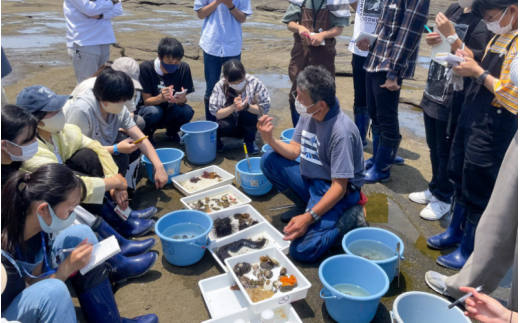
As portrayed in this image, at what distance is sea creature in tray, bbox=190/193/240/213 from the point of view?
357 centimetres

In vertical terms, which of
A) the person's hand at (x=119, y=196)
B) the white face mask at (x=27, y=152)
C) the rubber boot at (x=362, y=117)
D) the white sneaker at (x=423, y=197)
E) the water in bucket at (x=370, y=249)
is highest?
the white face mask at (x=27, y=152)

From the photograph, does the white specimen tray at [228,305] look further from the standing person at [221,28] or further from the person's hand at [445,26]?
the standing person at [221,28]

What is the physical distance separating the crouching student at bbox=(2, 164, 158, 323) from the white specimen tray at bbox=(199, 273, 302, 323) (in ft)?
1.85

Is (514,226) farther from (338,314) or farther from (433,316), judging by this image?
(338,314)

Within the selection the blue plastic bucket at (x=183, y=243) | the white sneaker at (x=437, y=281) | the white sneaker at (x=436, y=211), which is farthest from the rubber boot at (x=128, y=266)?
the white sneaker at (x=436, y=211)

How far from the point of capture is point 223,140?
16.4 ft

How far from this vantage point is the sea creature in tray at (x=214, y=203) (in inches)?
141

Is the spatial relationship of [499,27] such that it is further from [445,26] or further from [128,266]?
[128,266]

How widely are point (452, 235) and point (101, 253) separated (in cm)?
262

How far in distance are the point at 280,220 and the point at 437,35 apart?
2.00 metres

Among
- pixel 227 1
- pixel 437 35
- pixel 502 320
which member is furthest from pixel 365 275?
pixel 227 1

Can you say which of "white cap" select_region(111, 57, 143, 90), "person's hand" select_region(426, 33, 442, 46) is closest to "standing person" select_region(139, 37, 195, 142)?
"white cap" select_region(111, 57, 143, 90)

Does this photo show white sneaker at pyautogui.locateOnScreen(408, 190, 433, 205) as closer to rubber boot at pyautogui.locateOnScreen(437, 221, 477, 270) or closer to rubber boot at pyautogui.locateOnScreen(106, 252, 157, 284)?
rubber boot at pyautogui.locateOnScreen(437, 221, 477, 270)

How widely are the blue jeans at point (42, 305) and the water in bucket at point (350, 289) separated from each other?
1.63 meters
